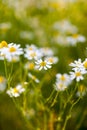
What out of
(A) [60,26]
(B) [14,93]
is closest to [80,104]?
(B) [14,93]

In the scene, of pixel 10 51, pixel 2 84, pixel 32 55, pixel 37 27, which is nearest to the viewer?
pixel 10 51

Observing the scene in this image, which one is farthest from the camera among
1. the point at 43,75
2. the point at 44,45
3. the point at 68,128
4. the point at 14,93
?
the point at 44,45

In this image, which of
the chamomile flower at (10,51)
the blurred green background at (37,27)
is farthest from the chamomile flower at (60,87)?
the blurred green background at (37,27)

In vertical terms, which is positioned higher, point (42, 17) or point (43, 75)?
point (42, 17)

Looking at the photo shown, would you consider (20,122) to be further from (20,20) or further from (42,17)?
(42,17)

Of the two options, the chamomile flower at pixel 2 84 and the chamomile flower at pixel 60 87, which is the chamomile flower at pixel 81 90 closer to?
the chamomile flower at pixel 60 87

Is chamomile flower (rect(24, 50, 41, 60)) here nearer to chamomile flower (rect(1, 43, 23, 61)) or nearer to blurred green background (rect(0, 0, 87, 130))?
chamomile flower (rect(1, 43, 23, 61))

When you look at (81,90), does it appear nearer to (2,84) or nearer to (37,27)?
(2,84)

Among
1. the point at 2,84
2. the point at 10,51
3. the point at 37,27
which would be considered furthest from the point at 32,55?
the point at 37,27

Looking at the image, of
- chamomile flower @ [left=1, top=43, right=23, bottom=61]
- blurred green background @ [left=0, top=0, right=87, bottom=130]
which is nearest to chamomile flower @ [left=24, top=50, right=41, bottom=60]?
chamomile flower @ [left=1, top=43, right=23, bottom=61]

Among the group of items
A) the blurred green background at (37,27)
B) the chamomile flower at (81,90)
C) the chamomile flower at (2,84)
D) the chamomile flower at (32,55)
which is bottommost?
the chamomile flower at (81,90)

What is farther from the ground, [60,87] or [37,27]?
[37,27]
